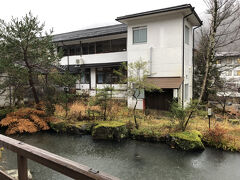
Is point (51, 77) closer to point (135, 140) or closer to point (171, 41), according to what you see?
point (135, 140)

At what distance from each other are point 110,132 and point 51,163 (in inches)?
304

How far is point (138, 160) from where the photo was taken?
7090 mm

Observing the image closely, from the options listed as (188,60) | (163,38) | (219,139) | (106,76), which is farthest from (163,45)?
(219,139)

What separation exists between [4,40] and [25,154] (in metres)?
10.3

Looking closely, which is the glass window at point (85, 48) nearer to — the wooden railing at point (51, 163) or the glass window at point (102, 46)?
the glass window at point (102, 46)

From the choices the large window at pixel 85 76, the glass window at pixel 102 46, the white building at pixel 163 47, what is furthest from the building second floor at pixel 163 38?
the large window at pixel 85 76

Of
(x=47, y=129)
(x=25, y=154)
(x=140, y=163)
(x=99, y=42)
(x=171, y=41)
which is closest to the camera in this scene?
(x=25, y=154)

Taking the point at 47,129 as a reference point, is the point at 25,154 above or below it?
above

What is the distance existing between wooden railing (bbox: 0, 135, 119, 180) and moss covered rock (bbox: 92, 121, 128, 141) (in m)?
7.24

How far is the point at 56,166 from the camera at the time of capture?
1610 millimetres

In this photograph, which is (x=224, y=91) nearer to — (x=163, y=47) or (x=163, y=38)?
(x=163, y=47)

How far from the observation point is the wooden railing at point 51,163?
144 centimetres

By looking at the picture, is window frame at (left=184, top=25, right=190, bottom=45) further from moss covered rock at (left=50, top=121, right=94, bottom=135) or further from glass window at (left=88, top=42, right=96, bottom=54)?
moss covered rock at (left=50, top=121, right=94, bottom=135)

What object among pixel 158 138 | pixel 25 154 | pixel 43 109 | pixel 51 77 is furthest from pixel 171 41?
pixel 25 154
